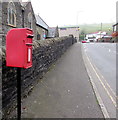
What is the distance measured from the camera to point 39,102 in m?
3.16

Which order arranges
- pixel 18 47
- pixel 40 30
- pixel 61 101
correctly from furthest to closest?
pixel 40 30, pixel 61 101, pixel 18 47

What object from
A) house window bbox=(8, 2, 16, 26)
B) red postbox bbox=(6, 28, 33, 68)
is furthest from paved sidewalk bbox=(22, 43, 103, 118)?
house window bbox=(8, 2, 16, 26)

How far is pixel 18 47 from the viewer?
7.00 ft

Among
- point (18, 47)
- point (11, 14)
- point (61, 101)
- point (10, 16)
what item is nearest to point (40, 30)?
point (11, 14)

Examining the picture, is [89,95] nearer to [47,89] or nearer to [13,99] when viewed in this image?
[47,89]

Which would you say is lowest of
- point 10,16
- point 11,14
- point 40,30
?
point 10,16

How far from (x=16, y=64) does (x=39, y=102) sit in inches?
58.8

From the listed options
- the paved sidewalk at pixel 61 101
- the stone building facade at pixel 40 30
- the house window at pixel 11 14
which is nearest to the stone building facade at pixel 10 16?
the house window at pixel 11 14

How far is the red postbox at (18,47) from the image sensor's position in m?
2.12

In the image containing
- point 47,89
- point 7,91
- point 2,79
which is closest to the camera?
point 2,79

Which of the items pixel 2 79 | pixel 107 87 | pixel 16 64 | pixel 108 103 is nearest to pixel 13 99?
pixel 2 79

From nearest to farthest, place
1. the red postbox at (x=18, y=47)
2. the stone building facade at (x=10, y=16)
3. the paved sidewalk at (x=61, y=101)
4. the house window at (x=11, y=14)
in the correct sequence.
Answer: the red postbox at (x=18, y=47) < the paved sidewalk at (x=61, y=101) < the stone building facade at (x=10, y=16) < the house window at (x=11, y=14)

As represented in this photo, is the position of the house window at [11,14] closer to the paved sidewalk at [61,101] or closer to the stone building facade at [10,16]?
the stone building facade at [10,16]

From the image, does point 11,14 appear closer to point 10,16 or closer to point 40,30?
point 10,16
